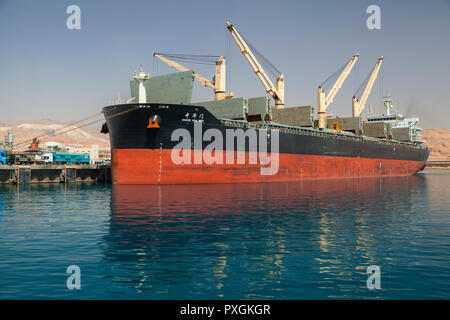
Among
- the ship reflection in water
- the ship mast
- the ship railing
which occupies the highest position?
the ship mast

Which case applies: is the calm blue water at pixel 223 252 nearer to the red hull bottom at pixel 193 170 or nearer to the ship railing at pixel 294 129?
the red hull bottom at pixel 193 170

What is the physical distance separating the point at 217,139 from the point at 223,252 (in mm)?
26686

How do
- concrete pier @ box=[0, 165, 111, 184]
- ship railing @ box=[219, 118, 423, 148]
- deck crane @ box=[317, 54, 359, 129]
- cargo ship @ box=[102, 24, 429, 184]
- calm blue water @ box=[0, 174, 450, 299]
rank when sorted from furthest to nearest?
1. deck crane @ box=[317, 54, 359, 129]
2. concrete pier @ box=[0, 165, 111, 184]
3. ship railing @ box=[219, 118, 423, 148]
4. cargo ship @ box=[102, 24, 429, 184]
5. calm blue water @ box=[0, 174, 450, 299]

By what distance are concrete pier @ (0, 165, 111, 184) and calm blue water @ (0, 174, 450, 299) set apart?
25.6 m

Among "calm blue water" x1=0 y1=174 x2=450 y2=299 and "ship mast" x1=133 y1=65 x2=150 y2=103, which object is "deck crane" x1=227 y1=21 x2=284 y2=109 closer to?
"ship mast" x1=133 y1=65 x2=150 y2=103

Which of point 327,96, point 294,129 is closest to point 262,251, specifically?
point 294,129

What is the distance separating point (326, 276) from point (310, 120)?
44.9 m

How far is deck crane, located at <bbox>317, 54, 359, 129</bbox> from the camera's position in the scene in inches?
2483

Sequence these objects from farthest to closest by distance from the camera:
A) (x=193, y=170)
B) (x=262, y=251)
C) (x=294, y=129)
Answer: (x=294, y=129) < (x=193, y=170) < (x=262, y=251)

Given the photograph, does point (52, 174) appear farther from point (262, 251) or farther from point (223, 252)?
point (262, 251)

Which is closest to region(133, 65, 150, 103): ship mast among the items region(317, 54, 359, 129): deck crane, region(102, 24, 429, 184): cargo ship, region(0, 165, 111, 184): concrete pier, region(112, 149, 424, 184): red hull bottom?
region(102, 24, 429, 184): cargo ship

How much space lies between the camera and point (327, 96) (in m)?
65.9

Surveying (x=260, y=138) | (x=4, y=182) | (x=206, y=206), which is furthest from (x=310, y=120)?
(x=4, y=182)
